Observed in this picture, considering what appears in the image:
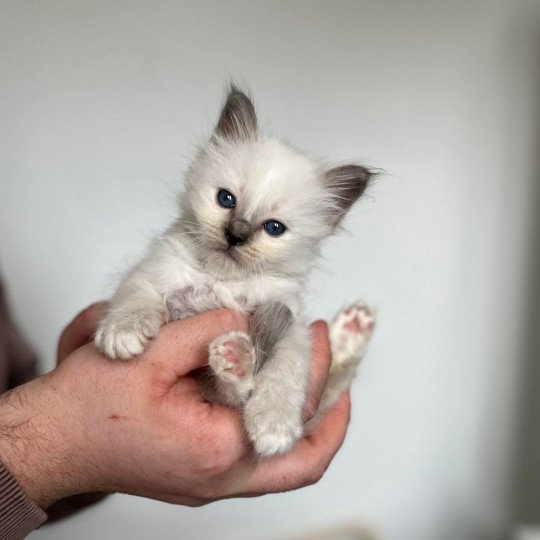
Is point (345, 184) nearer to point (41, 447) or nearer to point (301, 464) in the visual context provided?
point (301, 464)

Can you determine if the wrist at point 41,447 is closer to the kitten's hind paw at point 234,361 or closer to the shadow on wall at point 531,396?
the kitten's hind paw at point 234,361

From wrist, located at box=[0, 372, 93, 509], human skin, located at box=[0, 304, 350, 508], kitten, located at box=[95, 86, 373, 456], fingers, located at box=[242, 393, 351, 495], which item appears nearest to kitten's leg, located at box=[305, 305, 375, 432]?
fingers, located at box=[242, 393, 351, 495]

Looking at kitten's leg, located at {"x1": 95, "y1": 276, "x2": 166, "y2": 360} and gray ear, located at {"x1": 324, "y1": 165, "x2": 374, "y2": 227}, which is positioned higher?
gray ear, located at {"x1": 324, "y1": 165, "x2": 374, "y2": 227}

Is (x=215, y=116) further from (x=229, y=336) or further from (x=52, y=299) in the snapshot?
(x=229, y=336)

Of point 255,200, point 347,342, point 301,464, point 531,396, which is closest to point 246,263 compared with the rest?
point 255,200

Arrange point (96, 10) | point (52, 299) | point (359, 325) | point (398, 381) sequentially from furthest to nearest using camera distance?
point (398, 381)
point (52, 299)
point (96, 10)
point (359, 325)

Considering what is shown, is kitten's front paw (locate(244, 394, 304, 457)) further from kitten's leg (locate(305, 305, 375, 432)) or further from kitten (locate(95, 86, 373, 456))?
kitten's leg (locate(305, 305, 375, 432))

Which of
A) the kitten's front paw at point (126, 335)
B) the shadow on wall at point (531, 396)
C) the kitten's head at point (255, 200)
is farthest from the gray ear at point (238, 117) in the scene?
the shadow on wall at point (531, 396)

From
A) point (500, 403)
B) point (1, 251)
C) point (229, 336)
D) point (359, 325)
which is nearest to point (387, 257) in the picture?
point (359, 325)
